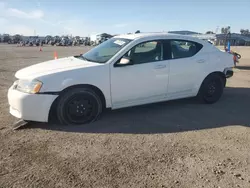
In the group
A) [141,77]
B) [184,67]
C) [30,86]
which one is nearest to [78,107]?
[30,86]

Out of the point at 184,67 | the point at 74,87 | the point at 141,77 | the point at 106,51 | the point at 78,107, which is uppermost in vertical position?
the point at 106,51

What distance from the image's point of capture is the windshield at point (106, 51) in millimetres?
5084

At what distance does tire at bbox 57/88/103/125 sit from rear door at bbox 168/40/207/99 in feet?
5.53

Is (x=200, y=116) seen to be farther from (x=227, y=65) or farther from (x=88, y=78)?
(x=88, y=78)

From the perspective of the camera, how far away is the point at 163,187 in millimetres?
2885

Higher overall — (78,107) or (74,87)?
(74,87)

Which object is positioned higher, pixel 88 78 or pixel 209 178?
pixel 88 78

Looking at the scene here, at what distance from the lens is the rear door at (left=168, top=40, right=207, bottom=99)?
546 centimetres

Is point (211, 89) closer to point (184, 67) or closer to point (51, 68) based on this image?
point (184, 67)

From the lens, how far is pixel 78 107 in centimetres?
469

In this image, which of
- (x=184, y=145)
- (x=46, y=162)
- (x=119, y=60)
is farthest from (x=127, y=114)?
(x=46, y=162)

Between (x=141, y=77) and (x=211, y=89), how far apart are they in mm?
2011

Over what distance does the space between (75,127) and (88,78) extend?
35.8 inches

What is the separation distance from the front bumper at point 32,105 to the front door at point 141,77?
4.02ft
